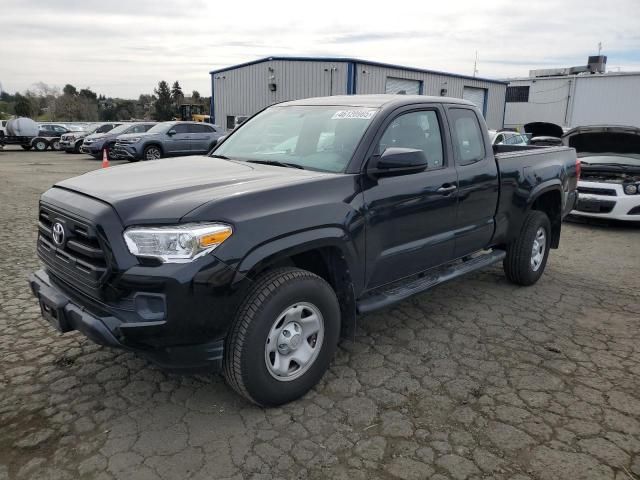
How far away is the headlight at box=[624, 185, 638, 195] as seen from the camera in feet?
27.2

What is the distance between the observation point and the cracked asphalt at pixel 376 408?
2.61 meters

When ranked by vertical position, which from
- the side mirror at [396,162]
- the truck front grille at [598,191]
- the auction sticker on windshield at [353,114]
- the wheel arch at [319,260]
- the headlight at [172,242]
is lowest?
the truck front grille at [598,191]

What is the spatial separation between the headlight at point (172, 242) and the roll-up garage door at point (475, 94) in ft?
99.0

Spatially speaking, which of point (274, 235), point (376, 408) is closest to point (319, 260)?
point (274, 235)

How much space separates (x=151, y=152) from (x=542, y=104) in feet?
91.1

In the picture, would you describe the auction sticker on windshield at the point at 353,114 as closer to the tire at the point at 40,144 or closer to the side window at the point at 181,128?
the side window at the point at 181,128

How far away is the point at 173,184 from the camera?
304 centimetres

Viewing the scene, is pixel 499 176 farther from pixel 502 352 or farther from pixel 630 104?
pixel 630 104

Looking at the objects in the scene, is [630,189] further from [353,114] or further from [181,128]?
[181,128]

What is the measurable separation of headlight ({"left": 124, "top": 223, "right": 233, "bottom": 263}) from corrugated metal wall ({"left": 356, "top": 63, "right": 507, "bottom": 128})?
70.9ft

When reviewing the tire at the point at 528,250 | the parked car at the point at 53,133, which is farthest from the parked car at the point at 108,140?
the tire at the point at 528,250

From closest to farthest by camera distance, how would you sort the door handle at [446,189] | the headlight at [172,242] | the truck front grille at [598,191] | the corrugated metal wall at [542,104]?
the headlight at [172,242]
the door handle at [446,189]
the truck front grille at [598,191]
the corrugated metal wall at [542,104]

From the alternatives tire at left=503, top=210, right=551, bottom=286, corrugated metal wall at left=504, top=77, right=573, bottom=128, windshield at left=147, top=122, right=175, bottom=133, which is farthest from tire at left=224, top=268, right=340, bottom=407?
corrugated metal wall at left=504, top=77, right=573, bottom=128

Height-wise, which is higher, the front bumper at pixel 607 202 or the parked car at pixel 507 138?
the parked car at pixel 507 138
